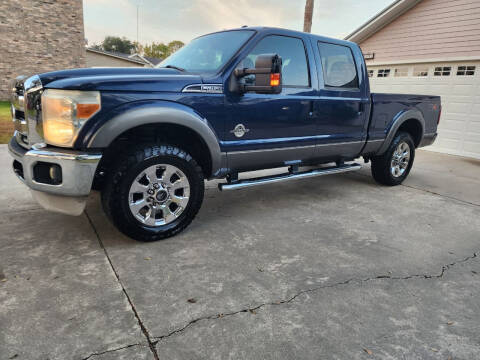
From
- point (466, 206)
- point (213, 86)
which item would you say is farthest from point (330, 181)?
point (213, 86)

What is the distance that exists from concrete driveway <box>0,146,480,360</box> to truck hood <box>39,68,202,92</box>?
1345mm

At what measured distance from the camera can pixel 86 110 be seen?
102 inches

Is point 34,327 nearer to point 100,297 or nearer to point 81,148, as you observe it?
point 100,297

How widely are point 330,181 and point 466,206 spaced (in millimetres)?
1923

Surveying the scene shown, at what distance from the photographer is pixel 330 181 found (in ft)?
18.9

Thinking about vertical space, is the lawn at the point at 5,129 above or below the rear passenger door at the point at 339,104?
below

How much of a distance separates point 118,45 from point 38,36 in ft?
187

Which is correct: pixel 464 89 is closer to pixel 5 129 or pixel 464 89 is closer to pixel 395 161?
pixel 395 161

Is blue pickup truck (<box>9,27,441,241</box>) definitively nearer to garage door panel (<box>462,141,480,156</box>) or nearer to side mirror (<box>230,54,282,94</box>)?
side mirror (<box>230,54,282,94</box>)

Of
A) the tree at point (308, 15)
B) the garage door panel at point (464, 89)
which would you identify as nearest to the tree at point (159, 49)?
the tree at point (308, 15)

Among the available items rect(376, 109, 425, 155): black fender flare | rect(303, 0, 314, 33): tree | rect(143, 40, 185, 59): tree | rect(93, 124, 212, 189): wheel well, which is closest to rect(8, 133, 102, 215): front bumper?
rect(93, 124, 212, 189): wheel well

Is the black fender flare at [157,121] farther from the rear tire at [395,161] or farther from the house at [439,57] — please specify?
the house at [439,57]

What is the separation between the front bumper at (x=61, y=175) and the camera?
8.56 ft

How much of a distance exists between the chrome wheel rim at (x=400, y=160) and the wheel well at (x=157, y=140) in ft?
10.9
